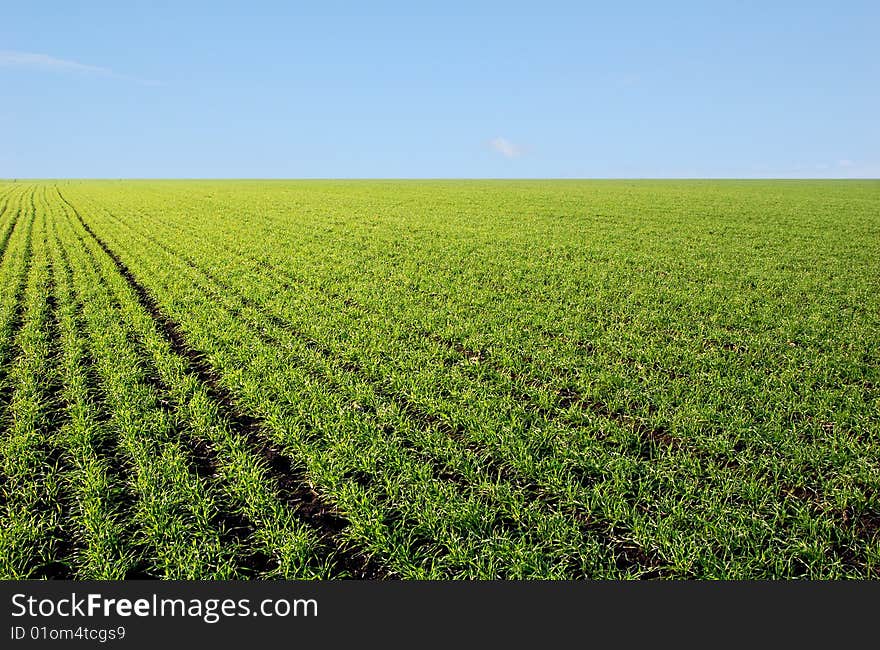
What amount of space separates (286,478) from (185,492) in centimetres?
107

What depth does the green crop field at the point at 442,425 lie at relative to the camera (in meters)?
5.37

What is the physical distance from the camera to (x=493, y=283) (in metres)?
16.5

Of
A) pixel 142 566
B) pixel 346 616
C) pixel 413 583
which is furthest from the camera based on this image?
pixel 142 566

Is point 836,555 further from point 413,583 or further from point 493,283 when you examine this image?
point 493,283

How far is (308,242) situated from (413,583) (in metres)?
21.4

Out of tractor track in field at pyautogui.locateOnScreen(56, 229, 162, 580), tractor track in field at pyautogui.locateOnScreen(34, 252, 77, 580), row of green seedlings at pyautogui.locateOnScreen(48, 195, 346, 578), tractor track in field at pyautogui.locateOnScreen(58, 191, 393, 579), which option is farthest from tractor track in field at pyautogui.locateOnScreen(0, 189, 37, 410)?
tractor track in field at pyautogui.locateOnScreen(58, 191, 393, 579)

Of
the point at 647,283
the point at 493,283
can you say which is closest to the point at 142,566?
the point at 493,283

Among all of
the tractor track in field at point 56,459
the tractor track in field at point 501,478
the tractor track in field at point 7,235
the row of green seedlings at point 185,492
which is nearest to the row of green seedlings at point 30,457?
the tractor track in field at point 56,459

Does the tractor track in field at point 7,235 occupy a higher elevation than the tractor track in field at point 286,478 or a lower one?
higher

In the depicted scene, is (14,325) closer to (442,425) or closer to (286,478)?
(286,478)

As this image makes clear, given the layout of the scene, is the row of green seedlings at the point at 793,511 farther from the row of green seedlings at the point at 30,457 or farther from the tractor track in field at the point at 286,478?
the row of green seedlings at the point at 30,457

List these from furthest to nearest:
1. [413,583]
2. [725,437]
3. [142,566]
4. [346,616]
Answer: [725,437]
[142,566]
[413,583]
[346,616]

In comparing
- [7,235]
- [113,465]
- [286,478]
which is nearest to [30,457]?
[113,465]

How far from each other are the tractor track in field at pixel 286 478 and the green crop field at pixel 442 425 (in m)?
0.03
